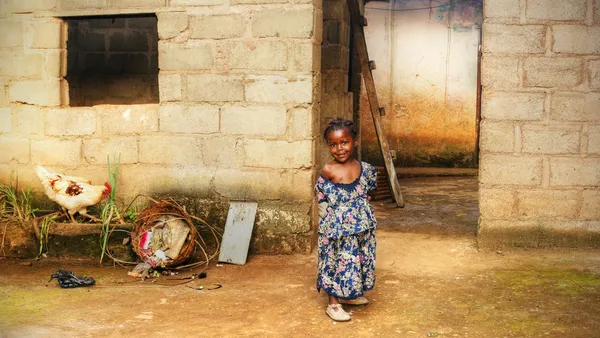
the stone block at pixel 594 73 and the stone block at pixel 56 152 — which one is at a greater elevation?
the stone block at pixel 594 73

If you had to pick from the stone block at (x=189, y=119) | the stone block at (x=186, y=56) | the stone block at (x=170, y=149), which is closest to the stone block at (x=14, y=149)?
the stone block at (x=170, y=149)

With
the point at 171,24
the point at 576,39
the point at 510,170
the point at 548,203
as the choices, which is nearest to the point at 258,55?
the point at 171,24

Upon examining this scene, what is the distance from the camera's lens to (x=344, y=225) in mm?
4281

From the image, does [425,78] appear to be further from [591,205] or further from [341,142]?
[341,142]

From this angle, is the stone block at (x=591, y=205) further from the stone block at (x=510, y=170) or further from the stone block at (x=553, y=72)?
the stone block at (x=553, y=72)

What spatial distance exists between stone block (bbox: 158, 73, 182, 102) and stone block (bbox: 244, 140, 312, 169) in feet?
2.34

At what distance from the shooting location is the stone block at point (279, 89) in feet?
18.4

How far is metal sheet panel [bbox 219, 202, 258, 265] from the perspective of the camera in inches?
223

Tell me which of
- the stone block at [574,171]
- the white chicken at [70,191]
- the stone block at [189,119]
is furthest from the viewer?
the stone block at [189,119]

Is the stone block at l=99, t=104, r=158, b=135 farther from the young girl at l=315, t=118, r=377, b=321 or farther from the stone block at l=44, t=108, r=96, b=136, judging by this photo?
the young girl at l=315, t=118, r=377, b=321

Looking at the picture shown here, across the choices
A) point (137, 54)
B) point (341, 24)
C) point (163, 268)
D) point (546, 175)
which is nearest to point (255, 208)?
point (163, 268)

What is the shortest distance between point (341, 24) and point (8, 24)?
3.40 metres

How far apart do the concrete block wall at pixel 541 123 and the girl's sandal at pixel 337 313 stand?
6.43 feet

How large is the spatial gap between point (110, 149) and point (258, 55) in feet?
4.97
